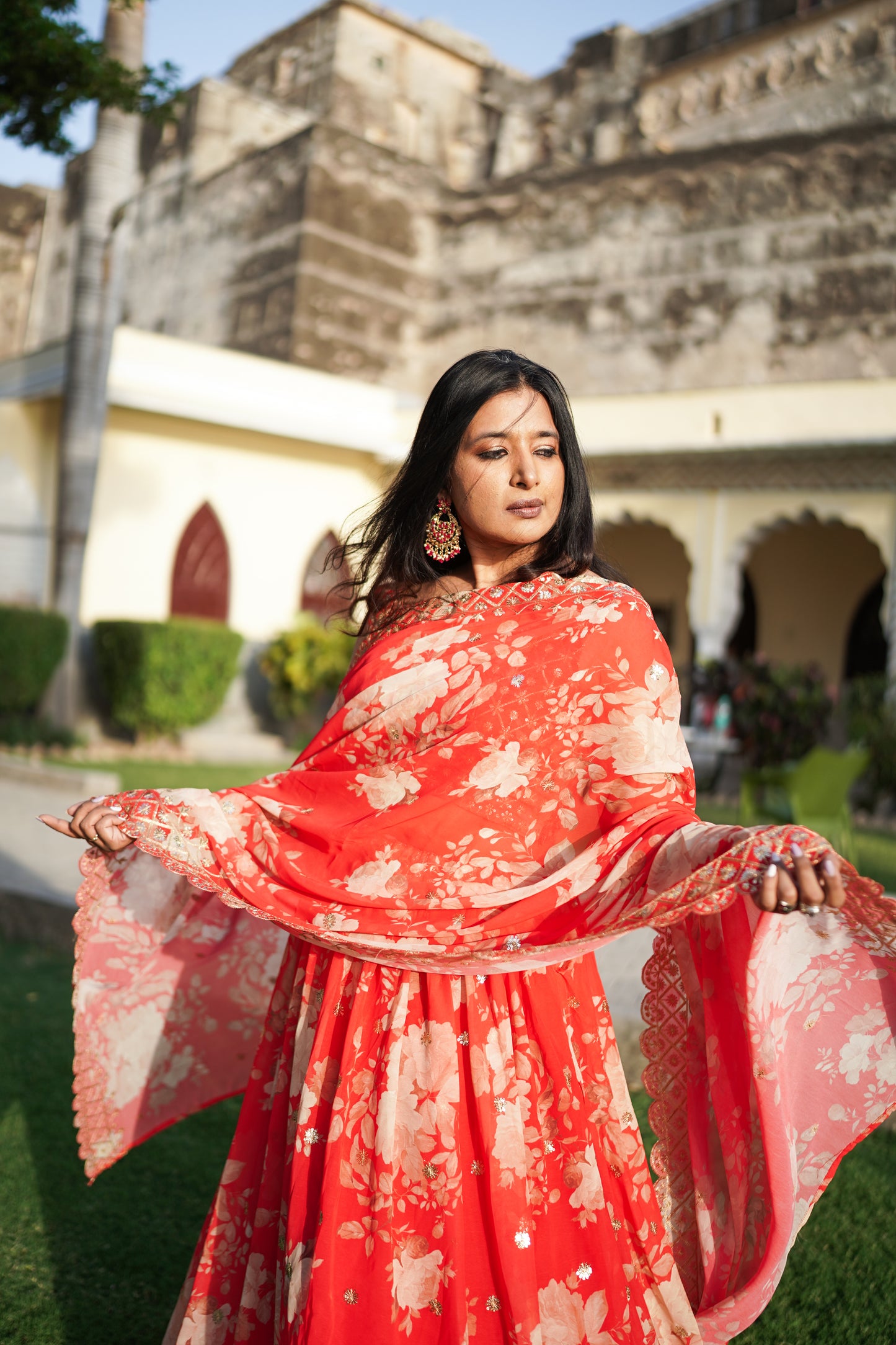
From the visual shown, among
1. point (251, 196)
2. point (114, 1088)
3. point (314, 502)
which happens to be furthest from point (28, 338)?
point (114, 1088)

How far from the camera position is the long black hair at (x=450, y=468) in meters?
1.83

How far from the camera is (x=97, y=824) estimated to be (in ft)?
5.94

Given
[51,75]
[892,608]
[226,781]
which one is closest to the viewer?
[51,75]

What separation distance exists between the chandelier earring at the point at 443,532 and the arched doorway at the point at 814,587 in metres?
11.0

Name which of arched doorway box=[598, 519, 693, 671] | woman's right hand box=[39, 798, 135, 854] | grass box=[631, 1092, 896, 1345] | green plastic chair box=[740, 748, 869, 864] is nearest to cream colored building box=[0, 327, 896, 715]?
arched doorway box=[598, 519, 693, 671]

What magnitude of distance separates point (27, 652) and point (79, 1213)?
760 cm

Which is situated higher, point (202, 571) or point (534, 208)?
point (534, 208)

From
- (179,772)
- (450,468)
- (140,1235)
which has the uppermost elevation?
(450,468)

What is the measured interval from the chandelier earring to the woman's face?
0.09 m

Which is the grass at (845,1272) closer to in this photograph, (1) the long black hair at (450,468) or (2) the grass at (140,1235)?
(2) the grass at (140,1235)

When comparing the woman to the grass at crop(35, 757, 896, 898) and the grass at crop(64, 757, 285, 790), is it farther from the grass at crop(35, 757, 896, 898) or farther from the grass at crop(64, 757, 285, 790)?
the grass at crop(64, 757, 285, 790)

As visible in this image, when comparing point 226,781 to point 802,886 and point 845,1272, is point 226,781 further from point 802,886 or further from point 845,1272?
point 802,886

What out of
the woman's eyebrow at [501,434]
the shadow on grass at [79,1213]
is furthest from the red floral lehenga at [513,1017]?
the shadow on grass at [79,1213]

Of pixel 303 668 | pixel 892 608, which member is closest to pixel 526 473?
pixel 892 608
